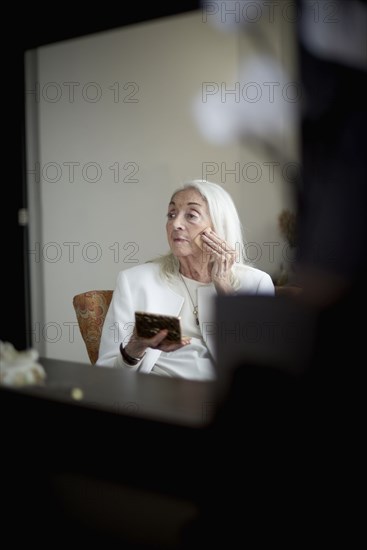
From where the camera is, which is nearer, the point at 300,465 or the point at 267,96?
the point at 300,465

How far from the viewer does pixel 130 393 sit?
886 mm

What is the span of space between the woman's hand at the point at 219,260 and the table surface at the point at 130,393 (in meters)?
0.46

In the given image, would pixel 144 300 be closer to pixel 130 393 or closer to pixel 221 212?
pixel 221 212

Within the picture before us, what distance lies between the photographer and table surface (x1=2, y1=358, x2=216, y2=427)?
722 mm

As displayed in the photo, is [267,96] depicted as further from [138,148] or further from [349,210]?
[349,210]

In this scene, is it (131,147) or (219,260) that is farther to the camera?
(131,147)

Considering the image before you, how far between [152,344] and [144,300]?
24cm

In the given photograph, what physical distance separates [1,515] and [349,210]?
61cm

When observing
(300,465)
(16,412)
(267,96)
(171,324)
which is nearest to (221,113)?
(267,96)

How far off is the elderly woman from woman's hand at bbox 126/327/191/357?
0.05 feet

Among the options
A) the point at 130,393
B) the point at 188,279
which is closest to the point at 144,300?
the point at 188,279

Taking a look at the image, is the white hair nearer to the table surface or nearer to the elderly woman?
the elderly woman

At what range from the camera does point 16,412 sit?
0.81 m

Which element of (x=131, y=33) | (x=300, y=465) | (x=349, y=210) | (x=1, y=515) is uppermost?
(x=131, y=33)
